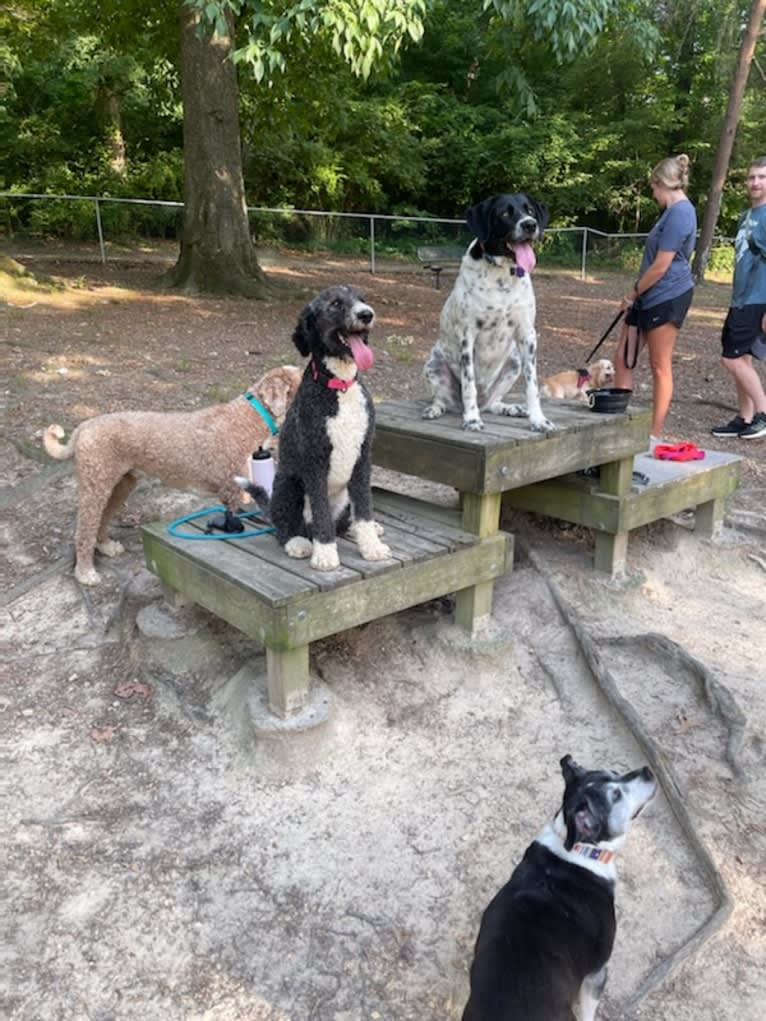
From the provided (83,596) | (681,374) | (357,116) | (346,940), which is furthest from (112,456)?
(357,116)

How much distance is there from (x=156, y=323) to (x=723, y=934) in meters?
9.11

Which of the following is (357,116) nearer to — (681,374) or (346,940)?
(681,374)

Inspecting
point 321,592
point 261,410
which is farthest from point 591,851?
point 261,410

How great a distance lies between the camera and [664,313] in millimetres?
5602

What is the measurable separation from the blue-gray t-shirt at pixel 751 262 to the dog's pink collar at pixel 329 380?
192 inches

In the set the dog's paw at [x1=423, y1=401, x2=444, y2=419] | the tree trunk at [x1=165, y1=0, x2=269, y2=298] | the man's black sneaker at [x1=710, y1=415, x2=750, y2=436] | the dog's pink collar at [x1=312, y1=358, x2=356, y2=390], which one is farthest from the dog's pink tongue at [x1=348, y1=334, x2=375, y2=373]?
the tree trunk at [x1=165, y1=0, x2=269, y2=298]

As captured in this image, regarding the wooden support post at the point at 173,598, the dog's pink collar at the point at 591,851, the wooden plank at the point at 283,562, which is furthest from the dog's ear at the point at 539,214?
the dog's pink collar at the point at 591,851

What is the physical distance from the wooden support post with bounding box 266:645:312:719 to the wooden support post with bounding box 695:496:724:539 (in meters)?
3.03

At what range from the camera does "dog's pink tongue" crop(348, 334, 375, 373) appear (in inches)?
112

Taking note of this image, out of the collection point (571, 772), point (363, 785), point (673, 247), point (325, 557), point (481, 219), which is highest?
point (481, 219)

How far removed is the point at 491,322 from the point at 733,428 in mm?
4148

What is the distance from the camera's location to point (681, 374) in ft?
31.8

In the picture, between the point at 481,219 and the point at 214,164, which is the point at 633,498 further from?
the point at 214,164

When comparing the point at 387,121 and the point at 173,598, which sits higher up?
the point at 387,121
